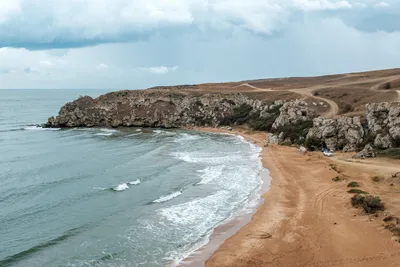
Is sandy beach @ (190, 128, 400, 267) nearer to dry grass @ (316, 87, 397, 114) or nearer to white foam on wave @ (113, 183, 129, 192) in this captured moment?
white foam on wave @ (113, 183, 129, 192)

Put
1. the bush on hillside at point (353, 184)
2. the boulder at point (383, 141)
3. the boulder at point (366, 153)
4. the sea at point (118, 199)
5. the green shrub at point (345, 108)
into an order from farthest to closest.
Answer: the green shrub at point (345, 108) → the boulder at point (383, 141) → the boulder at point (366, 153) → the bush on hillside at point (353, 184) → the sea at point (118, 199)

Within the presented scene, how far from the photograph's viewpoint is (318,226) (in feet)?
83.9

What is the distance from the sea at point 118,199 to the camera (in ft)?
74.9

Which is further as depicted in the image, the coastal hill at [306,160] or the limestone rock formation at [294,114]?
the limestone rock formation at [294,114]

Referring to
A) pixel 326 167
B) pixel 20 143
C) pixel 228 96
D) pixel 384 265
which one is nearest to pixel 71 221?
pixel 384 265

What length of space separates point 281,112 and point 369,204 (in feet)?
137

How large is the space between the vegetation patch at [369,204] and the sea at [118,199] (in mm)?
7983

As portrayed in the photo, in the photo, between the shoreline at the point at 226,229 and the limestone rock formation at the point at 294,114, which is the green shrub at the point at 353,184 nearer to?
the shoreline at the point at 226,229

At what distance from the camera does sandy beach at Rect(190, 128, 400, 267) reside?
21047 millimetres

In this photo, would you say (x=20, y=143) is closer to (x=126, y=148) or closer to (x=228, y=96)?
(x=126, y=148)

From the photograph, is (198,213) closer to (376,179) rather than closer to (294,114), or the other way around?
(376,179)

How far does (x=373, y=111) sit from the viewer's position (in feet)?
160

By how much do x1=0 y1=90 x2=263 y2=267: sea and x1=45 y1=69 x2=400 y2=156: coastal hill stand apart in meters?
10.1

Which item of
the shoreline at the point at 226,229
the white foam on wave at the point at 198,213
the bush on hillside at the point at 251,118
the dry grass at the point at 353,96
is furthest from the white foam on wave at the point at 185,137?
the white foam on wave at the point at 198,213
